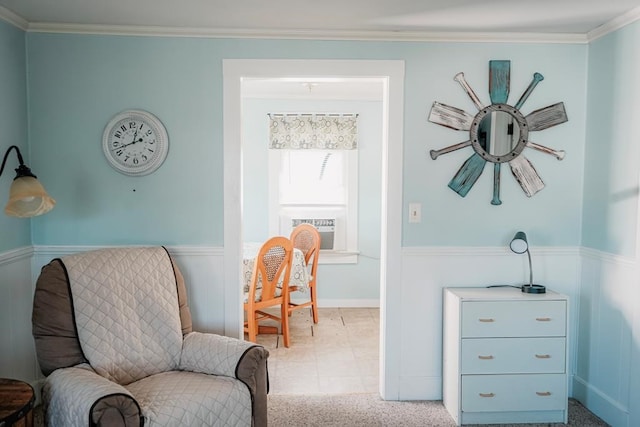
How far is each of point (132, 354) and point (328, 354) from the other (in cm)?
199

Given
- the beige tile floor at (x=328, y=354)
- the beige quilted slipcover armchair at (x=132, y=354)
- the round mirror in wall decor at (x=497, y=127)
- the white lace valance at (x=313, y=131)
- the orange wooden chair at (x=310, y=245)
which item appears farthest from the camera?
→ the white lace valance at (x=313, y=131)

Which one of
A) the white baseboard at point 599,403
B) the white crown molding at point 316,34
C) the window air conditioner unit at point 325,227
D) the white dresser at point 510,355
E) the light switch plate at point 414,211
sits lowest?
the white baseboard at point 599,403

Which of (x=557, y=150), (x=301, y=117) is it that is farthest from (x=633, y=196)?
(x=301, y=117)

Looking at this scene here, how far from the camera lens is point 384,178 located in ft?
10.4

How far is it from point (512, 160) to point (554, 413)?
1.49 metres

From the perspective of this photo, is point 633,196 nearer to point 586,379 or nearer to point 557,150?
point 557,150

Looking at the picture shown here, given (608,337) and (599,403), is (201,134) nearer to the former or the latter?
(608,337)

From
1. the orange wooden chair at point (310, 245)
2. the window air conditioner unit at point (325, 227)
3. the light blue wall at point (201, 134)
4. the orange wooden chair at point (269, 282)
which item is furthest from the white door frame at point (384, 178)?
the window air conditioner unit at point (325, 227)

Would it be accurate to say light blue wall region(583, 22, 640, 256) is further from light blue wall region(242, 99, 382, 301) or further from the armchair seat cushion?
light blue wall region(242, 99, 382, 301)

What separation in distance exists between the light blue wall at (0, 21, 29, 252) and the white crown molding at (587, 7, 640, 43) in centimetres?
333

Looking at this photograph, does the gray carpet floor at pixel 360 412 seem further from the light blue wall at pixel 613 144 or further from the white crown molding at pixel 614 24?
the white crown molding at pixel 614 24

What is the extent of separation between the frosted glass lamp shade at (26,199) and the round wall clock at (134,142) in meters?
0.62

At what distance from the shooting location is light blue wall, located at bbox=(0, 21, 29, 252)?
9.02ft

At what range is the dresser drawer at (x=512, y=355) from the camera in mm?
2844
